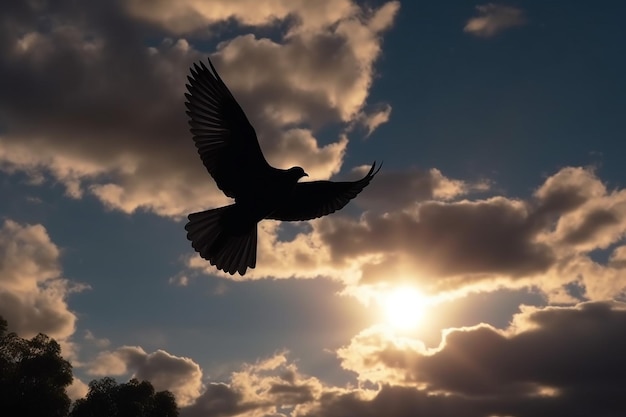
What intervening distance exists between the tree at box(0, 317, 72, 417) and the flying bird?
141 feet

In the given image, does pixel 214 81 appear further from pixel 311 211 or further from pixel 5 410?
pixel 5 410

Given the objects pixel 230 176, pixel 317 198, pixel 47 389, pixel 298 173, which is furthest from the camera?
pixel 47 389

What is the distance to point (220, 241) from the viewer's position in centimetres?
1116

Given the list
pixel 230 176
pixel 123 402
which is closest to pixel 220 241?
pixel 230 176

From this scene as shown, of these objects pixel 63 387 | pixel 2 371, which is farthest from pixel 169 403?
pixel 2 371

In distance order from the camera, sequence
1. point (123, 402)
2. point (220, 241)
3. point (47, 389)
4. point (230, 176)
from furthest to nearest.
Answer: point (123, 402) → point (47, 389) → point (220, 241) → point (230, 176)

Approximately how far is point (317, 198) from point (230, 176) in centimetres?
232

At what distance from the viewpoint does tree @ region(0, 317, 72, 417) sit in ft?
166

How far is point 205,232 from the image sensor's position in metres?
11.2

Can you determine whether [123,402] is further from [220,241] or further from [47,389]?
[220,241]

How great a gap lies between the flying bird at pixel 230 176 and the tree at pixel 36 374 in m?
43.1

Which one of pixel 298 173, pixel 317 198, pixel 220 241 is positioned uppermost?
pixel 317 198

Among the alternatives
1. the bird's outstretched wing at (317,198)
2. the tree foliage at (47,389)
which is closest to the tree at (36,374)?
the tree foliage at (47,389)

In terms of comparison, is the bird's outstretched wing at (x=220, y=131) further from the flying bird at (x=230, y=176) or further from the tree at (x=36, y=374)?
the tree at (x=36, y=374)
